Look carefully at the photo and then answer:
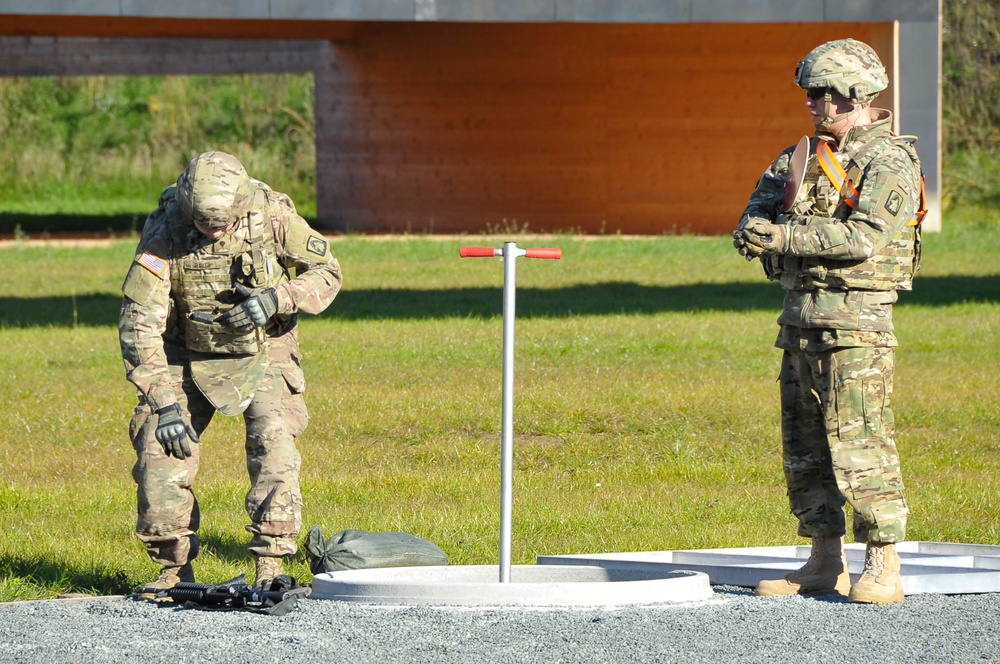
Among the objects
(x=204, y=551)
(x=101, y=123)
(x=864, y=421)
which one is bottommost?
(x=204, y=551)

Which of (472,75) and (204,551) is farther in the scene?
(472,75)

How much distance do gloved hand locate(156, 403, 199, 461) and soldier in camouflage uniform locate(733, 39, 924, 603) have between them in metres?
2.22

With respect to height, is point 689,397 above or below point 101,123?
below

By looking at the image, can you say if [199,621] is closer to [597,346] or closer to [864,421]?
[864,421]

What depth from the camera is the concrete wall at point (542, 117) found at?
27.2 meters

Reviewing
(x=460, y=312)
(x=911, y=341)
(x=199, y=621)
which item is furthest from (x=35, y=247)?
(x=199, y=621)

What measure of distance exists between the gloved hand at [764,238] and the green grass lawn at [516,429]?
7.46ft

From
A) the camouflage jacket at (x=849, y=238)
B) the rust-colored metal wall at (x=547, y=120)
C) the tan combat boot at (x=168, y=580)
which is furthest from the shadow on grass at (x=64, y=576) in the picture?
the rust-colored metal wall at (x=547, y=120)

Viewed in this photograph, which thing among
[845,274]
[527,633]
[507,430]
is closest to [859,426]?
[845,274]

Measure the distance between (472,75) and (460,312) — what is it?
524 inches

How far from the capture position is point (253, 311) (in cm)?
575

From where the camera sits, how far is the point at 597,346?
13602 millimetres

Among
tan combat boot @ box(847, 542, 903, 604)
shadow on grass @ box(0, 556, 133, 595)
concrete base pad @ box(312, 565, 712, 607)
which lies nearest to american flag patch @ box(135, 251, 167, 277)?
concrete base pad @ box(312, 565, 712, 607)

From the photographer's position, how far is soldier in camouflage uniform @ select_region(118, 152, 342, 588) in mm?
5785
